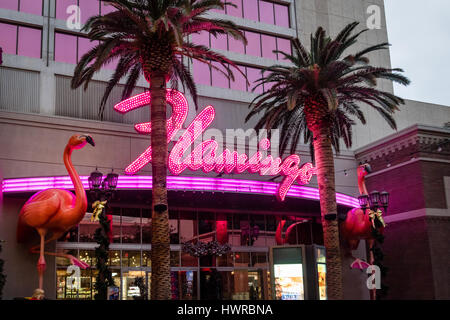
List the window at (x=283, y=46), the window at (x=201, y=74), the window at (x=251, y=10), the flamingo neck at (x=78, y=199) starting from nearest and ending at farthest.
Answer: the flamingo neck at (x=78, y=199), the window at (x=201, y=74), the window at (x=251, y=10), the window at (x=283, y=46)

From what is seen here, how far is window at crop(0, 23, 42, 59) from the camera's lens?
1096 inches

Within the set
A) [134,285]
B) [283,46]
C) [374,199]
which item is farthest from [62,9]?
[374,199]

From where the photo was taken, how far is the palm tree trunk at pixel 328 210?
2167 centimetres

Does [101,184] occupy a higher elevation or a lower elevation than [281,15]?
lower

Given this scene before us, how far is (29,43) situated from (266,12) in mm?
15419

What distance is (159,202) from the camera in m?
19.2

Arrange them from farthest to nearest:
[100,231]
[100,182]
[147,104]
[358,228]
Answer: [358,228] < [147,104] < [100,182] < [100,231]

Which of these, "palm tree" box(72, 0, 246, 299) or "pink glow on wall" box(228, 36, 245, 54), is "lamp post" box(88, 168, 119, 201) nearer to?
"palm tree" box(72, 0, 246, 299)

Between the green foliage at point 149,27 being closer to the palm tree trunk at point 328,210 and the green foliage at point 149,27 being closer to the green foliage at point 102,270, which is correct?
the palm tree trunk at point 328,210

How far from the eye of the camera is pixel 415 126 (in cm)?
2947

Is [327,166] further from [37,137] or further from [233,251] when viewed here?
[37,137]

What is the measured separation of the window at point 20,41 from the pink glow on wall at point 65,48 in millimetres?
906

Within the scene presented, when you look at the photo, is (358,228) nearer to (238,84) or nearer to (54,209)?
(238,84)

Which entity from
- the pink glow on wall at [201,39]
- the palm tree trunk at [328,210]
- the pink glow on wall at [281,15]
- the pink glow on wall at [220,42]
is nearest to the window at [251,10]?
the pink glow on wall at [281,15]
